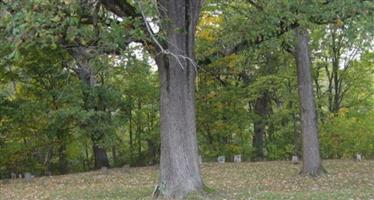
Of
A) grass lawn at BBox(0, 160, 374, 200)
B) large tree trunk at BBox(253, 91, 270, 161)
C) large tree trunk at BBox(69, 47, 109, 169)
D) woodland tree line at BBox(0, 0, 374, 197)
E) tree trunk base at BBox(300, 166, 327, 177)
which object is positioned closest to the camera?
woodland tree line at BBox(0, 0, 374, 197)

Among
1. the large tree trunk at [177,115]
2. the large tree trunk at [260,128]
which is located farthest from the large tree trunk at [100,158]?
the large tree trunk at [177,115]

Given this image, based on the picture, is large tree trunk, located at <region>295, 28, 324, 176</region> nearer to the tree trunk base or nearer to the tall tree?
the tree trunk base

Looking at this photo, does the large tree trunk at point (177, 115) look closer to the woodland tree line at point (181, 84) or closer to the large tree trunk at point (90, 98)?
the woodland tree line at point (181, 84)

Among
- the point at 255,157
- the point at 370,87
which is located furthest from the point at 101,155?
the point at 370,87

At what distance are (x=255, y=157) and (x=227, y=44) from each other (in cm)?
944

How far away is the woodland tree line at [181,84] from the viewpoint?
27.9ft

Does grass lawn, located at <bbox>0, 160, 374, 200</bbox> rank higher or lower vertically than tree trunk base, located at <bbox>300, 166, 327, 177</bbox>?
lower

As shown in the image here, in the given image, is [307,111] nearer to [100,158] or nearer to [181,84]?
[181,84]

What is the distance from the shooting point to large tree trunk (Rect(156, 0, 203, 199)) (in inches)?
354

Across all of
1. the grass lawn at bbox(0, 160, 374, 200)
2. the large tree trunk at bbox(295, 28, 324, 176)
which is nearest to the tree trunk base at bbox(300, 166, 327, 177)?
the large tree trunk at bbox(295, 28, 324, 176)

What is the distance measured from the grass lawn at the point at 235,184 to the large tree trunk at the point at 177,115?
435 millimetres

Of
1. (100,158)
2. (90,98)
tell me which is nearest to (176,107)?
(90,98)

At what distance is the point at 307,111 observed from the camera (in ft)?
40.9

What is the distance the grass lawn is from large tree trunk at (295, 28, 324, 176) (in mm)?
401
